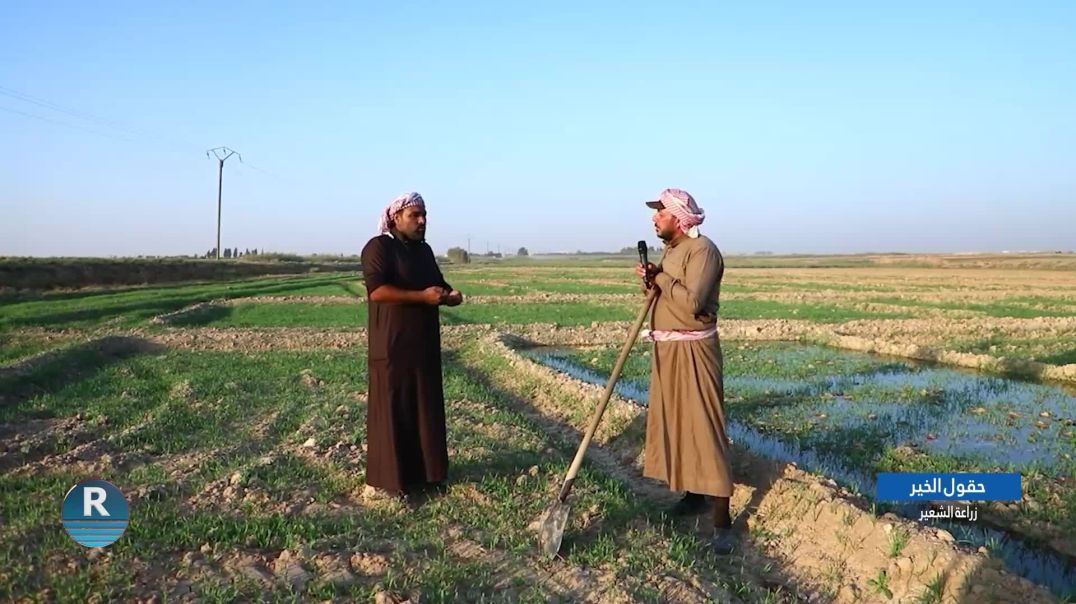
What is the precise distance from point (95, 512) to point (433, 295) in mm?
2128

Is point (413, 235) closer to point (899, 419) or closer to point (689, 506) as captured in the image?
point (689, 506)

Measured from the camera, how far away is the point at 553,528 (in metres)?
4.10

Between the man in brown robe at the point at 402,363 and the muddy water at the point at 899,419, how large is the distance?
3.00 meters

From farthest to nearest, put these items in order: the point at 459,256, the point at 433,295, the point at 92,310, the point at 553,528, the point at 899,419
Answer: the point at 459,256
the point at 92,310
the point at 899,419
the point at 433,295
the point at 553,528

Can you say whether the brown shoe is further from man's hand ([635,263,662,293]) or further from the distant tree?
the distant tree

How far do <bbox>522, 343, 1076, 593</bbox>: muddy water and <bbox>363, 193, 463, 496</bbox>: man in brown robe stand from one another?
9.83 ft

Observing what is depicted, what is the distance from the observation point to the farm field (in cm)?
369

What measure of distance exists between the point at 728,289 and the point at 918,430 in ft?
90.8

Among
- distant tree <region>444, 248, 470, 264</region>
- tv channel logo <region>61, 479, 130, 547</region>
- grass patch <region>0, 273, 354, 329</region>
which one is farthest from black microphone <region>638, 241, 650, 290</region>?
distant tree <region>444, 248, 470, 264</region>

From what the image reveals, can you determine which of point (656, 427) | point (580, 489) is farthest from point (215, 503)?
point (656, 427)

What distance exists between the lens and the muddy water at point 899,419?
5.79 meters

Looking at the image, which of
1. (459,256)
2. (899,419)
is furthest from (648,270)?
(459,256)

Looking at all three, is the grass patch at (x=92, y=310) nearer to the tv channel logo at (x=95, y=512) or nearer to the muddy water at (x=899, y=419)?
the muddy water at (x=899, y=419)

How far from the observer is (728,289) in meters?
34.7
